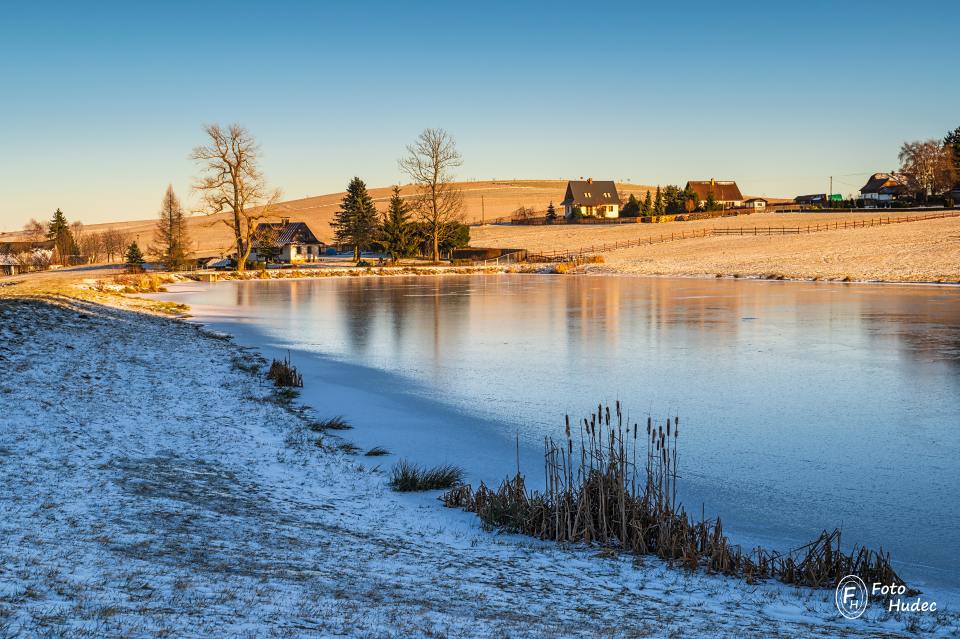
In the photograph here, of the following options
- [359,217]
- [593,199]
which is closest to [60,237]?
[359,217]

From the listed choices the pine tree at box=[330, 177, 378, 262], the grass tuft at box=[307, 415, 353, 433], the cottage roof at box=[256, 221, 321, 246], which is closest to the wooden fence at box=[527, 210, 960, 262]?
the pine tree at box=[330, 177, 378, 262]

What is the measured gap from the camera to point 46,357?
480 inches

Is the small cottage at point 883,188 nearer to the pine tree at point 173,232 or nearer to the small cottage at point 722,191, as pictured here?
the small cottage at point 722,191

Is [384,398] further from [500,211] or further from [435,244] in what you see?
[500,211]

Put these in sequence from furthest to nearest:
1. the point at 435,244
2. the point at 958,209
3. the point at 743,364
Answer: the point at 958,209 → the point at 435,244 → the point at 743,364

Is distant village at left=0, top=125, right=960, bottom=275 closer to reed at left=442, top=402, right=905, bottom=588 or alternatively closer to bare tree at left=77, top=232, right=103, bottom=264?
bare tree at left=77, top=232, right=103, bottom=264

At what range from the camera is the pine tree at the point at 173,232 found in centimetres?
6831

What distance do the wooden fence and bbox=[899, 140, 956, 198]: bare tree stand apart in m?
20.9

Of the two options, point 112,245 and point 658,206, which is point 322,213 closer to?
point 112,245

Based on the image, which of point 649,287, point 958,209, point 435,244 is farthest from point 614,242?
point 649,287

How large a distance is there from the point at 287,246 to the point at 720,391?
7479cm

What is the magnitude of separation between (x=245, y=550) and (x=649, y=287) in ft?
129

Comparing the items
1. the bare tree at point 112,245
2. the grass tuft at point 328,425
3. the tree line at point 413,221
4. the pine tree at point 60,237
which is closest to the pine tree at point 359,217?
the tree line at point 413,221

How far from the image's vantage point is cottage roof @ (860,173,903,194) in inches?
4702
